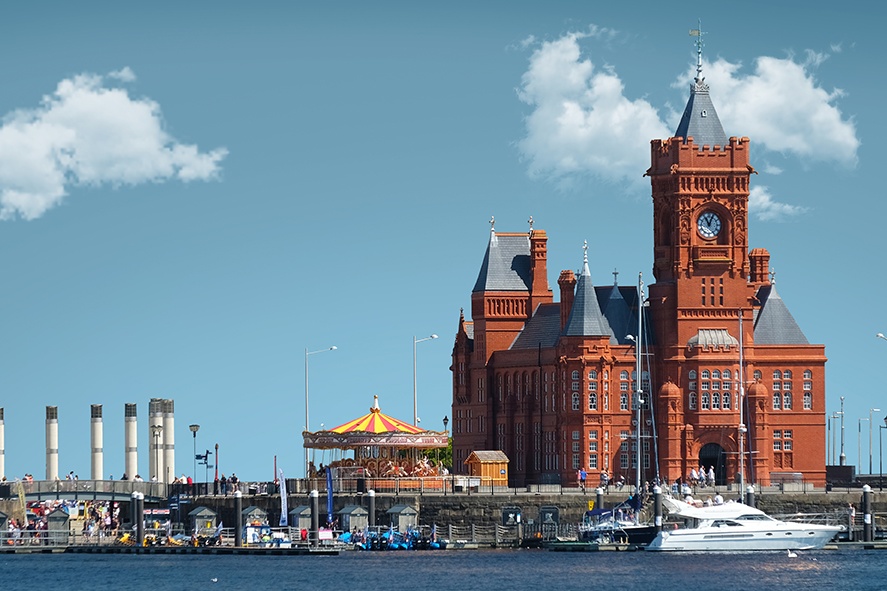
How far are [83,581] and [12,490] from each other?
30.0 meters

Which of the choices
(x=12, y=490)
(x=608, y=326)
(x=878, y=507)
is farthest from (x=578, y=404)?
(x=12, y=490)

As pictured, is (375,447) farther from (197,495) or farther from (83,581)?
Answer: (83,581)

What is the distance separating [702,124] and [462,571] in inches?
1816

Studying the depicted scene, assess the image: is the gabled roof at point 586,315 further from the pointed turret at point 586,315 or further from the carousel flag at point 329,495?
the carousel flag at point 329,495

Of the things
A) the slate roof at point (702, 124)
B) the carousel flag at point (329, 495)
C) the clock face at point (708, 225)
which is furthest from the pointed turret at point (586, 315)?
the carousel flag at point (329, 495)

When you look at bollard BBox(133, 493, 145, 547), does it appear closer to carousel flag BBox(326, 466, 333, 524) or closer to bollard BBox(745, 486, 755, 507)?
carousel flag BBox(326, 466, 333, 524)

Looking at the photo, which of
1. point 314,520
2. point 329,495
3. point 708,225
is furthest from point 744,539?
point 708,225

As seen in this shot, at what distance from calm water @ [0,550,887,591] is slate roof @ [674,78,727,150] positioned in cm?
3290

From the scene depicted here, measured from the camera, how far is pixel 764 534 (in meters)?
173

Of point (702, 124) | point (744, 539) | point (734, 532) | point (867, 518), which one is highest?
point (702, 124)

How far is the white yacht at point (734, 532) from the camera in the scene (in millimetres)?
172500

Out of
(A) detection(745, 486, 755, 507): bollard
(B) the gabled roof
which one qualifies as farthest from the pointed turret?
(A) detection(745, 486, 755, 507): bollard

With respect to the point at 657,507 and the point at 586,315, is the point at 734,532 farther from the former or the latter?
the point at 586,315

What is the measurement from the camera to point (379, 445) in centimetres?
18925
